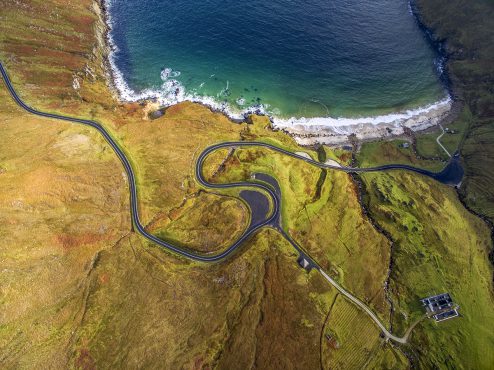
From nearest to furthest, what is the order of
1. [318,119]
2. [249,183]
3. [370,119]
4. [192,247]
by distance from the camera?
[192,247] < [249,183] < [318,119] < [370,119]

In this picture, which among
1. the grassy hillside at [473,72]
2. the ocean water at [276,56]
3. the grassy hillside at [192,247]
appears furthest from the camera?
the ocean water at [276,56]

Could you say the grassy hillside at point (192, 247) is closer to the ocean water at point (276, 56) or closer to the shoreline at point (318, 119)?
the shoreline at point (318, 119)

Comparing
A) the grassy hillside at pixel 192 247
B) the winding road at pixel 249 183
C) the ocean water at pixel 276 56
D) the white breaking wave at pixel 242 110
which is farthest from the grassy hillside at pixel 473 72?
the white breaking wave at pixel 242 110

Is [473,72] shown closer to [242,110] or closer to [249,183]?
[242,110]

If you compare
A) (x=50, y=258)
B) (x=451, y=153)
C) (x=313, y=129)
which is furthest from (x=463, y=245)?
(x=50, y=258)

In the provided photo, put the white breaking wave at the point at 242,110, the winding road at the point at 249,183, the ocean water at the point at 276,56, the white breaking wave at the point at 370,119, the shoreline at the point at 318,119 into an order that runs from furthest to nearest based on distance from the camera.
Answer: the ocean water at the point at 276,56
the white breaking wave at the point at 370,119
the white breaking wave at the point at 242,110
the shoreline at the point at 318,119
the winding road at the point at 249,183

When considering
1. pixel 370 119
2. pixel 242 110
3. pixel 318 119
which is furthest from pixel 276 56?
pixel 370 119

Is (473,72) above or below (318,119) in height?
above
